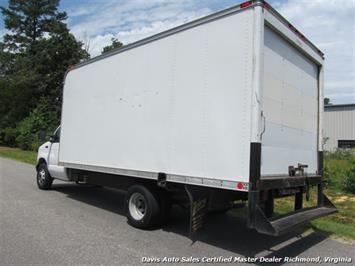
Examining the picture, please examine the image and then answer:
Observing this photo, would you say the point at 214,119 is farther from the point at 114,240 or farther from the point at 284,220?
the point at 114,240

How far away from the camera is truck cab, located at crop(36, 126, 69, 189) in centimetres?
1034

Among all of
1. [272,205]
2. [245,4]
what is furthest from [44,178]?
[245,4]

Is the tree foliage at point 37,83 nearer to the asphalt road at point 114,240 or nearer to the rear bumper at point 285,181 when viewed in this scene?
the asphalt road at point 114,240

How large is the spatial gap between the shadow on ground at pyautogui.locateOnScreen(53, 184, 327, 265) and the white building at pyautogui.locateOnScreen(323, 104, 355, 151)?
2949 centimetres

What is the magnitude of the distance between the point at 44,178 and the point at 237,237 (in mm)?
6846

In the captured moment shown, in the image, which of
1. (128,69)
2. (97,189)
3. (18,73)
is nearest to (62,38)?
(18,73)

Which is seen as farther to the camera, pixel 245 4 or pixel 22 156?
pixel 22 156

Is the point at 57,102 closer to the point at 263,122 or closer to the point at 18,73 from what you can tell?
the point at 18,73

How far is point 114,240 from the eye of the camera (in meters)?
6.27

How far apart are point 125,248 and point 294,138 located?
3.45 meters

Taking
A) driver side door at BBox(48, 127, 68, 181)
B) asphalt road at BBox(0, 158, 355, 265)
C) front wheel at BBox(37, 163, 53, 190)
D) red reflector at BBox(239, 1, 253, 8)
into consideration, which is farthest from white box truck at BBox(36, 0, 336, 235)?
front wheel at BBox(37, 163, 53, 190)

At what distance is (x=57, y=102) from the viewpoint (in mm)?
36531

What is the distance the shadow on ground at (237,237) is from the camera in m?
6.05

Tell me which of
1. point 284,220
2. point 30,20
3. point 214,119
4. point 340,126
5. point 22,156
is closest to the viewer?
point 284,220
